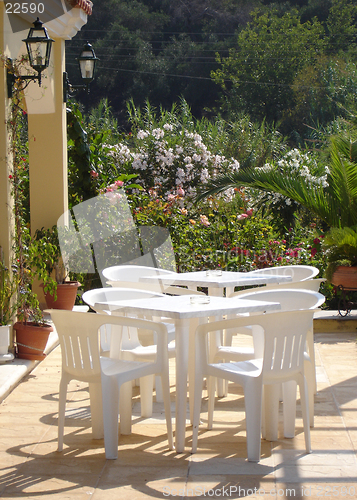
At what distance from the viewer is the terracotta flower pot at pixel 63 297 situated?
20.3 feet

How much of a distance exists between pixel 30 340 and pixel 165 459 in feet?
6.67

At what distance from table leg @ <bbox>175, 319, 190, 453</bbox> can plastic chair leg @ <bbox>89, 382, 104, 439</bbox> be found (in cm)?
41

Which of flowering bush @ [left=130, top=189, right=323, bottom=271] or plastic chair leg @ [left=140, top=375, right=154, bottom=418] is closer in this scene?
plastic chair leg @ [left=140, top=375, right=154, bottom=418]

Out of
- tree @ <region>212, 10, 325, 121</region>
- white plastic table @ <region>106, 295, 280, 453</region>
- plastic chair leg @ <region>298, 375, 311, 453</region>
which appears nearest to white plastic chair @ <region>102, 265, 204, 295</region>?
white plastic table @ <region>106, 295, 280, 453</region>

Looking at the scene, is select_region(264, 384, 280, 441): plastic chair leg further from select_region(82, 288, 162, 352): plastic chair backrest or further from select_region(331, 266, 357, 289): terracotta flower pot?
select_region(331, 266, 357, 289): terracotta flower pot

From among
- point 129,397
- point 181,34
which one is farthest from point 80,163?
point 181,34

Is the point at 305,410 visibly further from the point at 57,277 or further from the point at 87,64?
the point at 87,64

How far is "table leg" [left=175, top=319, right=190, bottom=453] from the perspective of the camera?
296 centimetres

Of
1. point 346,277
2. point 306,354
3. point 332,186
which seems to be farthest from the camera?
point 332,186

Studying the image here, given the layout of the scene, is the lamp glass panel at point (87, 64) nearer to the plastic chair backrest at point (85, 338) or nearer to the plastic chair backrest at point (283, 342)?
the plastic chair backrest at point (85, 338)

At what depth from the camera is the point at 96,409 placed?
3.13 meters

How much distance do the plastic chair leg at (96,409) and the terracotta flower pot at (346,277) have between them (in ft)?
10.5

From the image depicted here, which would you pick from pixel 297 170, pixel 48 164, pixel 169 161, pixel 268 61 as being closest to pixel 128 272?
pixel 48 164

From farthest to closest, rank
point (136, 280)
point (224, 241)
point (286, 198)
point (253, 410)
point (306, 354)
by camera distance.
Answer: point (286, 198)
point (224, 241)
point (136, 280)
point (306, 354)
point (253, 410)
